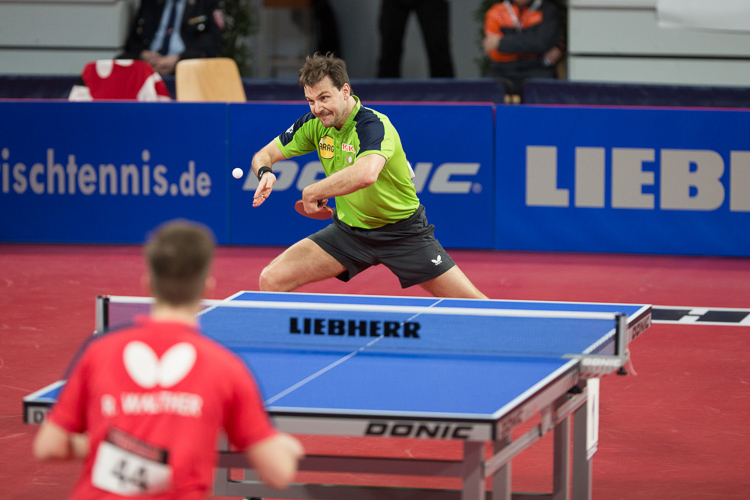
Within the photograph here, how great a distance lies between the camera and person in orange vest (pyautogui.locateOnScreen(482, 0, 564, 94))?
489 inches

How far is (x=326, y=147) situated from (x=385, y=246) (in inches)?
23.9

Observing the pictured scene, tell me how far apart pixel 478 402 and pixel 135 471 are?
4.00ft

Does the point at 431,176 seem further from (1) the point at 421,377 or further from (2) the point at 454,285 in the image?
(1) the point at 421,377

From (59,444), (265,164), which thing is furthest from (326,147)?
(59,444)

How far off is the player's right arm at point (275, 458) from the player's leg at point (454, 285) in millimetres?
3262

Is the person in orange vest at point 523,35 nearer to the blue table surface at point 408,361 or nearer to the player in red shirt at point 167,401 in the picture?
the blue table surface at point 408,361

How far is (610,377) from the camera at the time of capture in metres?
6.38

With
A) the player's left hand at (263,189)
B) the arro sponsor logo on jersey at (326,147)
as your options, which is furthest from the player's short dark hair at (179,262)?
the arro sponsor logo on jersey at (326,147)

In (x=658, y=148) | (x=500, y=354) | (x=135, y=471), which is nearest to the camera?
(x=135, y=471)

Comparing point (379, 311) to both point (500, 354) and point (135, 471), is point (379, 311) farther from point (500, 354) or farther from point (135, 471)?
point (135, 471)

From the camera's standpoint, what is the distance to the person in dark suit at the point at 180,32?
503 inches

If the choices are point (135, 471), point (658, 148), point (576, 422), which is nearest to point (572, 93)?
point (658, 148)

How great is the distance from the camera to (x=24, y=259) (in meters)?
9.98

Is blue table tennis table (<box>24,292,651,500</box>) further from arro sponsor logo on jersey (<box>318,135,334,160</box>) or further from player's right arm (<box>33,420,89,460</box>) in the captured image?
arro sponsor logo on jersey (<box>318,135,334,160</box>)
